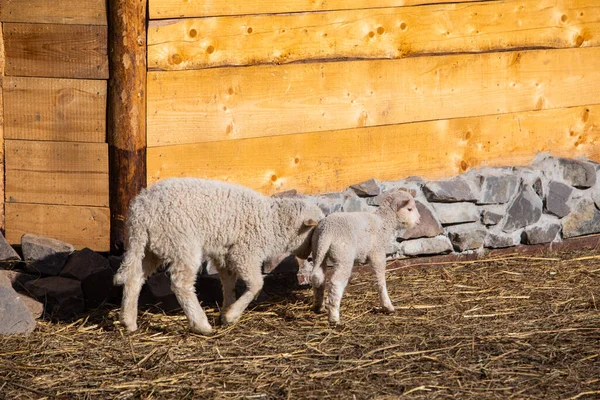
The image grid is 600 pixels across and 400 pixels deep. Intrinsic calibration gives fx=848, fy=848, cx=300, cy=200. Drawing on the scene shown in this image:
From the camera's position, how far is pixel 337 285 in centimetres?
567

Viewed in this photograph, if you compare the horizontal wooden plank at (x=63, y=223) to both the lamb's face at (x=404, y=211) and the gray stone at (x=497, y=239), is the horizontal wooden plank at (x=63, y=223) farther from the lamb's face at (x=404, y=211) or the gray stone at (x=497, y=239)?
the gray stone at (x=497, y=239)

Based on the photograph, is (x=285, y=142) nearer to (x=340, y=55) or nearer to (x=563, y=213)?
(x=340, y=55)

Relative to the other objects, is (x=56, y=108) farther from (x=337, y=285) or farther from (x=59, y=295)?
(x=337, y=285)

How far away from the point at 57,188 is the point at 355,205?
7.66ft

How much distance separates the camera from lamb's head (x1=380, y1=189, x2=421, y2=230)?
603 centimetres

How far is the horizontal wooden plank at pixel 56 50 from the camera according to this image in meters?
6.02

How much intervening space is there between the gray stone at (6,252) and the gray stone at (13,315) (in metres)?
0.58

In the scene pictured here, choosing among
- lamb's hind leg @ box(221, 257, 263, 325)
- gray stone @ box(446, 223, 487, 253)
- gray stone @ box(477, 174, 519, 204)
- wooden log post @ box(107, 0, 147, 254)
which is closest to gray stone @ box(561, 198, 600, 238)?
gray stone @ box(477, 174, 519, 204)

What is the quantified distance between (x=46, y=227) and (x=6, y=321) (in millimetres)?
1041

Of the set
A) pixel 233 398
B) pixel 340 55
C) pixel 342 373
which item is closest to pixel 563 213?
pixel 340 55

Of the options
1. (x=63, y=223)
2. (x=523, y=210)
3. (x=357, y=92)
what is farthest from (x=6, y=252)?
(x=523, y=210)

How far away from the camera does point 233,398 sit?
4.47 m

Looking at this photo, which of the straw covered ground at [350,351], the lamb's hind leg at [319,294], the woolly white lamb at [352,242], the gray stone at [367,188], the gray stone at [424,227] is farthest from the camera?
the gray stone at [424,227]

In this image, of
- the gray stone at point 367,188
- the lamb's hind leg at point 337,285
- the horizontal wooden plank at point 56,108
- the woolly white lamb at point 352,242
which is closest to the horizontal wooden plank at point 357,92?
the horizontal wooden plank at point 56,108
